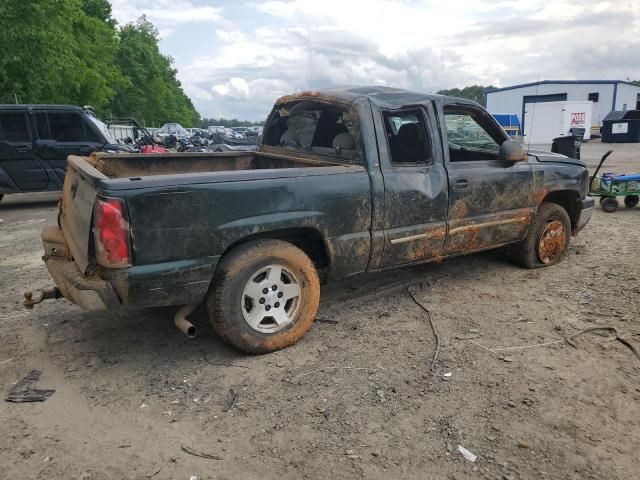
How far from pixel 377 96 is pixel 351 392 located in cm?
241

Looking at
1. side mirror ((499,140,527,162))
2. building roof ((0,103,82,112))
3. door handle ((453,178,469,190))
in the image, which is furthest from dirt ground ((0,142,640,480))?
building roof ((0,103,82,112))

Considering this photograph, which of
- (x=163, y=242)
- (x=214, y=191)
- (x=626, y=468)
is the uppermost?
(x=214, y=191)

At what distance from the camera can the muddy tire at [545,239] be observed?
17.6 ft

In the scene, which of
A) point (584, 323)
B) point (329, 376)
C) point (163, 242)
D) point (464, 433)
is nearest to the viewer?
point (464, 433)

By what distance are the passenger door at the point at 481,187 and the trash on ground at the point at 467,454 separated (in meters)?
2.19

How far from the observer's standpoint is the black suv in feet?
31.5

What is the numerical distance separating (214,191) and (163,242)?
0.45 metres

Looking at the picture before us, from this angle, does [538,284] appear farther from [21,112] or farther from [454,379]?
[21,112]

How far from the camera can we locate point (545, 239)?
5.51m

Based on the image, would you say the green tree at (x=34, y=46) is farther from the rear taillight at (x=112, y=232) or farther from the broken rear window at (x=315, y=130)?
the rear taillight at (x=112, y=232)

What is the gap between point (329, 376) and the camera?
135 inches

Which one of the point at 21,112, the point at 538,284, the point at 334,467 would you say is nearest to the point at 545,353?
the point at 538,284

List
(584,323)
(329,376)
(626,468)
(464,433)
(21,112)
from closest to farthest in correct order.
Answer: (626,468)
(464,433)
(329,376)
(584,323)
(21,112)

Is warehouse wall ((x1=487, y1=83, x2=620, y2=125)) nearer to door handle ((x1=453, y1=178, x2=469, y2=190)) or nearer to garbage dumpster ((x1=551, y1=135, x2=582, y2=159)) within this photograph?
garbage dumpster ((x1=551, y1=135, x2=582, y2=159))
